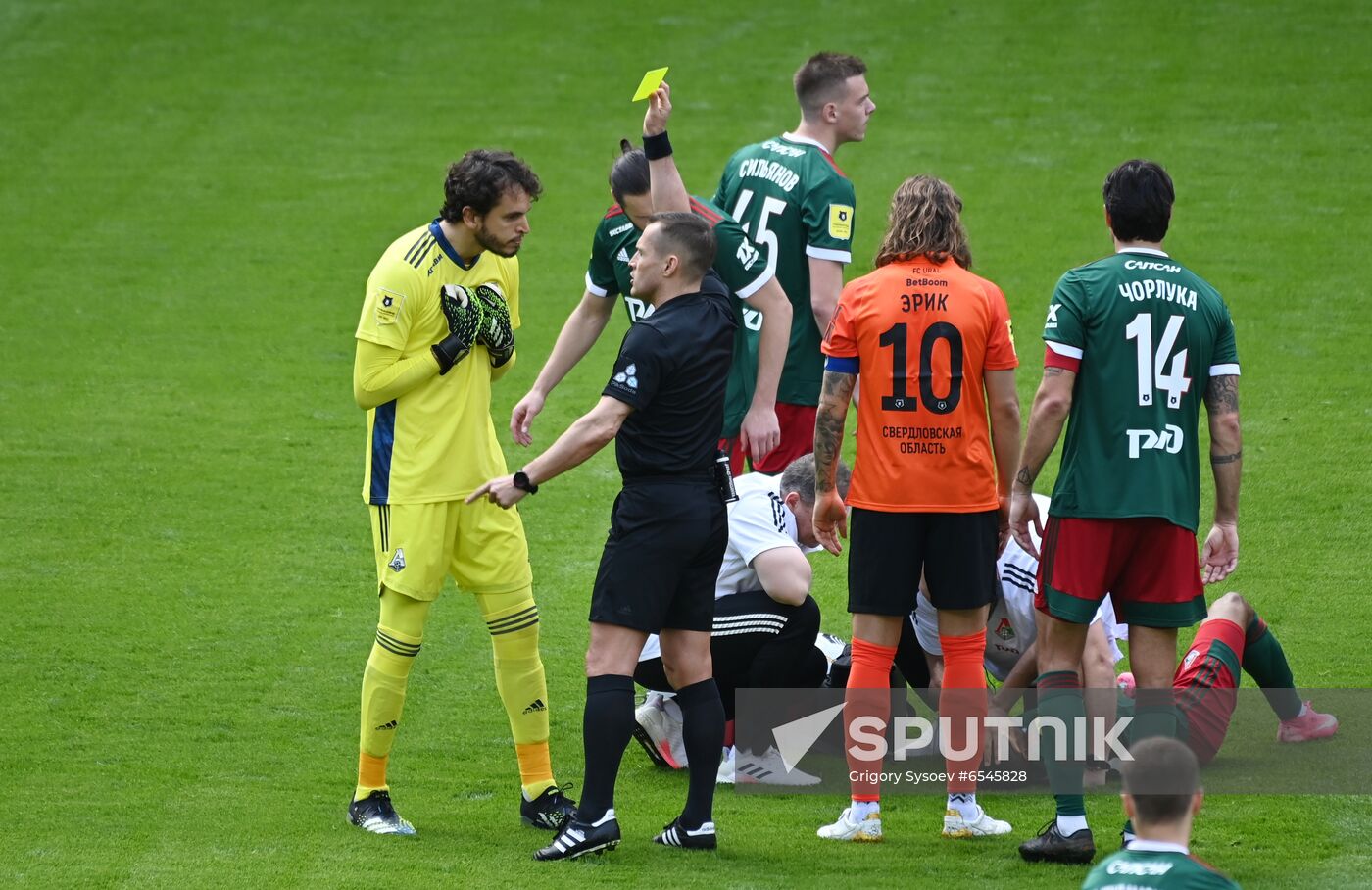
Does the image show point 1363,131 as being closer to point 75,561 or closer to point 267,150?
point 267,150

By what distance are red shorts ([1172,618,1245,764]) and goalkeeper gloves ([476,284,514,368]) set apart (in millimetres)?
2567

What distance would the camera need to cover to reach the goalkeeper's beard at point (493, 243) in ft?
17.2

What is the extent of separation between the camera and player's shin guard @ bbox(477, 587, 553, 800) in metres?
5.36

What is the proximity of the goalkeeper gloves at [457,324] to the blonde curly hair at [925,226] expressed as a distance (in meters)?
1.34

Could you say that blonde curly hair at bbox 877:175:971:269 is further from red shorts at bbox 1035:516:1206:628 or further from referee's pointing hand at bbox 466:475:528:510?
referee's pointing hand at bbox 466:475:528:510

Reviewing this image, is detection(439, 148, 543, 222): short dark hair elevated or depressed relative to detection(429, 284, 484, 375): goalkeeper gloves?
elevated

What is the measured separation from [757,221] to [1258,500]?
3.65m

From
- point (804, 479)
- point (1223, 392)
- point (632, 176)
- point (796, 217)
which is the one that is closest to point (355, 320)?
point (796, 217)

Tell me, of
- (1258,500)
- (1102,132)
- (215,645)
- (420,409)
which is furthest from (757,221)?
(1102,132)

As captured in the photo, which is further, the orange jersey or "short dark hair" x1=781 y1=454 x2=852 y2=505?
"short dark hair" x1=781 y1=454 x2=852 y2=505

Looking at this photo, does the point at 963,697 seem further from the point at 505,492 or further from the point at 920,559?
the point at 505,492

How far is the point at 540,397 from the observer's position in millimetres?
6066

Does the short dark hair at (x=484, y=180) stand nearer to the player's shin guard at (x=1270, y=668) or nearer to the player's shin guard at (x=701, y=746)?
the player's shin guard at (x=701, y=746)

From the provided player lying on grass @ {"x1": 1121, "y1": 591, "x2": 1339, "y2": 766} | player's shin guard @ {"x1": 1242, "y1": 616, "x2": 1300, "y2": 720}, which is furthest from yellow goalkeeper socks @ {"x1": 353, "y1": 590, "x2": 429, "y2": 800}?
player's shin guard @ {"x1": 1242, "y1": 616, "x2": 1300, "y2": 720}
